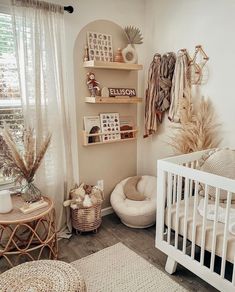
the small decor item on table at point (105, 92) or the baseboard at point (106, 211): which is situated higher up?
the small decor item on table at point (105, 92)

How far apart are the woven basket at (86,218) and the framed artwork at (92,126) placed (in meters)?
0.68

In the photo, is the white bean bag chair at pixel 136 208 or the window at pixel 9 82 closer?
the window at pixel 9 82

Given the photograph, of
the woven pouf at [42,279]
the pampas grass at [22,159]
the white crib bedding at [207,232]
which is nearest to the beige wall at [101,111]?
the pampas grass at [22,159]

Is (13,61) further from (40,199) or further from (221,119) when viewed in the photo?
(221,119)

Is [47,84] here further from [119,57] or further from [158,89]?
[158,89]

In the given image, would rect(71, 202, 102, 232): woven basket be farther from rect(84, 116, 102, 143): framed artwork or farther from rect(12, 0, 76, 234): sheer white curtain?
rect(84, 116, 102, 143): framed artwork

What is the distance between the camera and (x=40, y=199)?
2014 mm

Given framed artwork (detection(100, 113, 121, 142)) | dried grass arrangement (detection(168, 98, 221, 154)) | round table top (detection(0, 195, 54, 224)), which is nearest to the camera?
round table top (detection(0, 195, 54, 224))

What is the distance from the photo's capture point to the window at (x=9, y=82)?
78.6 inches

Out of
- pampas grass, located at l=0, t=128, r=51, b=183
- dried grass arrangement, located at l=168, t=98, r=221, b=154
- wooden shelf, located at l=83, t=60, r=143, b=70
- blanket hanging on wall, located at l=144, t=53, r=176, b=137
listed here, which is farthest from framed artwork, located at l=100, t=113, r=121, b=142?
pampas grass, located at l=0, t=128, r=51, b=183

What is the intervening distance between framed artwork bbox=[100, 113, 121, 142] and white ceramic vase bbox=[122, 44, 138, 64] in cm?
60

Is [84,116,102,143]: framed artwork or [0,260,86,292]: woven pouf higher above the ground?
[84,116,102,143]: framed artwork

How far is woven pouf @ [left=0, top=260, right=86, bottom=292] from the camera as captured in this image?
1.30m

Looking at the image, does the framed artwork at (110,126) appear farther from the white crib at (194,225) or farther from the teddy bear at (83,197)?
the white crib at (194,225)
